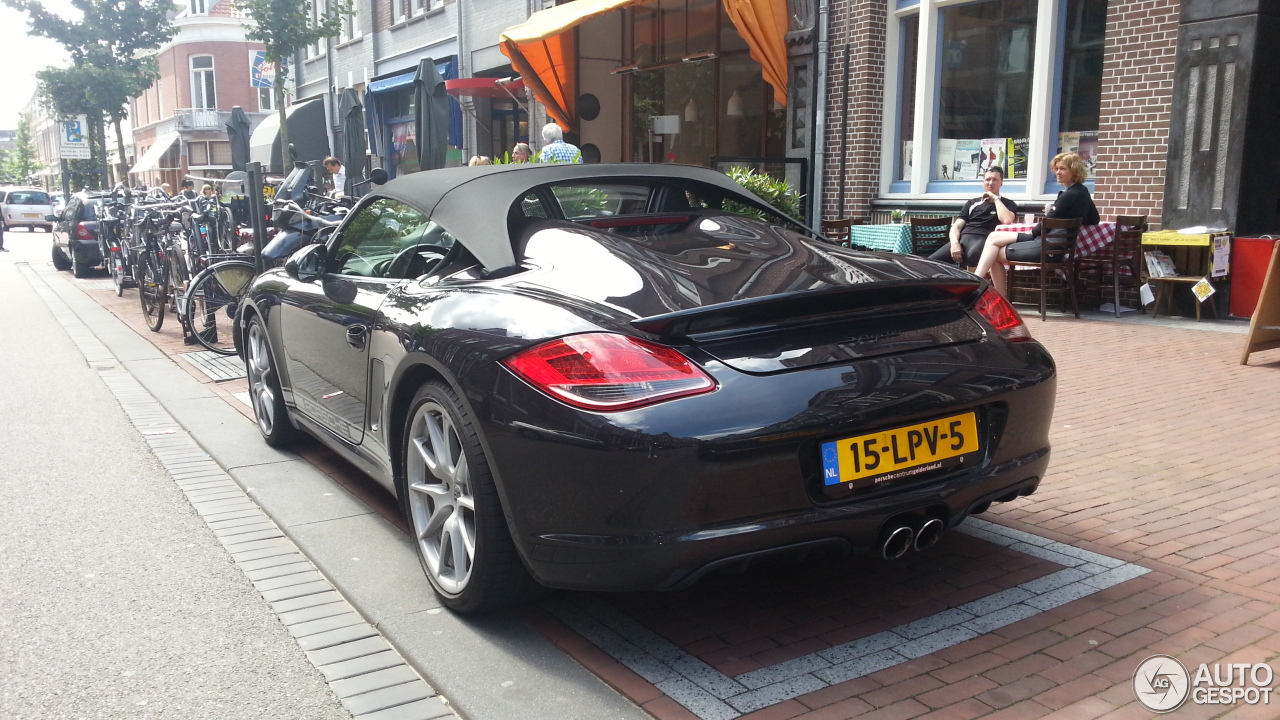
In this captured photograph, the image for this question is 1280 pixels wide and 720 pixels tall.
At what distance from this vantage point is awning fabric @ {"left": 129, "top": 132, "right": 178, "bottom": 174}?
54.7m

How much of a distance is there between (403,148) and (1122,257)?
70.2 ft

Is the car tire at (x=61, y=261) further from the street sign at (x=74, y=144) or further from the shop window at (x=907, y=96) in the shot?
the street sign at (x=74, y=144)

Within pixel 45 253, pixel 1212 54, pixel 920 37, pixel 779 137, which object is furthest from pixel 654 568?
pixel 45 253

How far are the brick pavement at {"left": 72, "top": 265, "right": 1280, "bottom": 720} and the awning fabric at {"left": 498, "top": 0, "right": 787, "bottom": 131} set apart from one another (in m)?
9.32

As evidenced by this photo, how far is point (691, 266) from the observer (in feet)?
10.9

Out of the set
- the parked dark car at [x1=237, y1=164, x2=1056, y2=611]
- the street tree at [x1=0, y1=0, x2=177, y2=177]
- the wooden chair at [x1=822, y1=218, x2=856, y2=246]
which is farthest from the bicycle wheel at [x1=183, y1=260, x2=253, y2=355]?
the street tree at [x1=0, y1=0, x2=177, y2=177]

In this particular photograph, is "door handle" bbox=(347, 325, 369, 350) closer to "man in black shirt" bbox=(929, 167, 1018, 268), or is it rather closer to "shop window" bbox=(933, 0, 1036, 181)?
"man in black shirt" bbox=(929, 167, 1018, 268)

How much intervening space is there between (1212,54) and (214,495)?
8846mm

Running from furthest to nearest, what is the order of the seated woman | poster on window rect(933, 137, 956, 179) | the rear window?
the rear window, poster on window rect(933, 137, 956, 179), the seated woman

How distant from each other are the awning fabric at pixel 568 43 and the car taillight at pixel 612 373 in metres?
11.5

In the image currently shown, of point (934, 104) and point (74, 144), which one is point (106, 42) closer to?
point (74, 144)

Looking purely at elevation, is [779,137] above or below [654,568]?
above

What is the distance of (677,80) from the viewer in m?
17.5

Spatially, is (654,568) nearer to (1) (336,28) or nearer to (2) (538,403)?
(2) (538,403)
